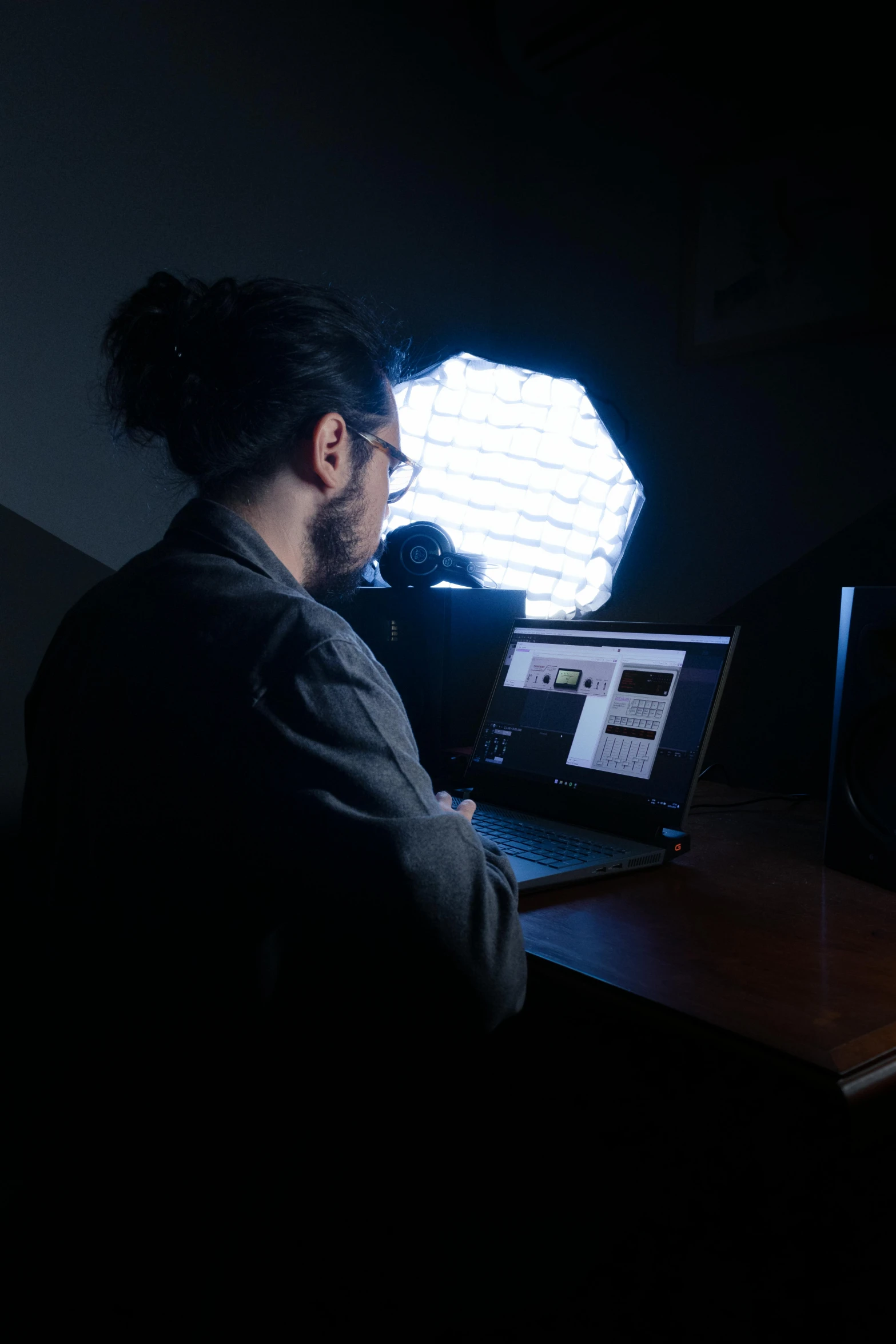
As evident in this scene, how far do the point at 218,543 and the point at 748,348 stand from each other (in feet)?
4.53

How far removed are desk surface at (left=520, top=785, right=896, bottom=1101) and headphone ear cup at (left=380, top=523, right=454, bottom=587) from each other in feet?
2.66

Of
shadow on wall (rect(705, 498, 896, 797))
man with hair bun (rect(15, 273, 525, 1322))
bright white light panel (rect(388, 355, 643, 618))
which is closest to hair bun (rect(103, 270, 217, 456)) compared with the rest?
man with hair bun (rect(15, 273, 525, 1322))

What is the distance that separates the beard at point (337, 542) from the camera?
108 centimetres

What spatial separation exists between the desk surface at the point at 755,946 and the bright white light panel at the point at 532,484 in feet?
2.96

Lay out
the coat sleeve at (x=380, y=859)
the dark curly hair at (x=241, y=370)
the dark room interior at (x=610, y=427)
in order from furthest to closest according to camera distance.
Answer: the dark curly hair at (x=241, y=370) → the dark room interior at (x=610, y=427) → the coat sleeve at (x=380, y=859)

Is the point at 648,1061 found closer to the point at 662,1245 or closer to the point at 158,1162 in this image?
the point at 662,1245

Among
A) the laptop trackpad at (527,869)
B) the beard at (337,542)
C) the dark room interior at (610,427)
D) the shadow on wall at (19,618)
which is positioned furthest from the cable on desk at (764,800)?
the shadow on wall at (19,618)

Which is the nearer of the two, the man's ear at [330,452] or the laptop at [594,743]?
the man's ear at [330,452]

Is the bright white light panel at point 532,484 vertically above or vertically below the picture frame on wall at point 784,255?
below

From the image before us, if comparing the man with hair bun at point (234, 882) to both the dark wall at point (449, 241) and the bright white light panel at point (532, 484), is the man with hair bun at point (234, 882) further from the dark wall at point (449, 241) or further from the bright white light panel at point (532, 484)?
the bright white light panel at point (532, 484)

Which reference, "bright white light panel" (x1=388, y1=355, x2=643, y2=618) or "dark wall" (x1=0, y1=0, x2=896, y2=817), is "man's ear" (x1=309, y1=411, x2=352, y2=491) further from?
"bright white light panel" (x1=388, y1=355, x2=643, y2=618)

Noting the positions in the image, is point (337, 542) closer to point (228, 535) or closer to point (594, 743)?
point (228, 535)

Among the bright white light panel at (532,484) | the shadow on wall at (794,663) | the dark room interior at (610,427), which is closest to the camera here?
the dark room interior at (610,427)

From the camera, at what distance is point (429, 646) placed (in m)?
1.73
